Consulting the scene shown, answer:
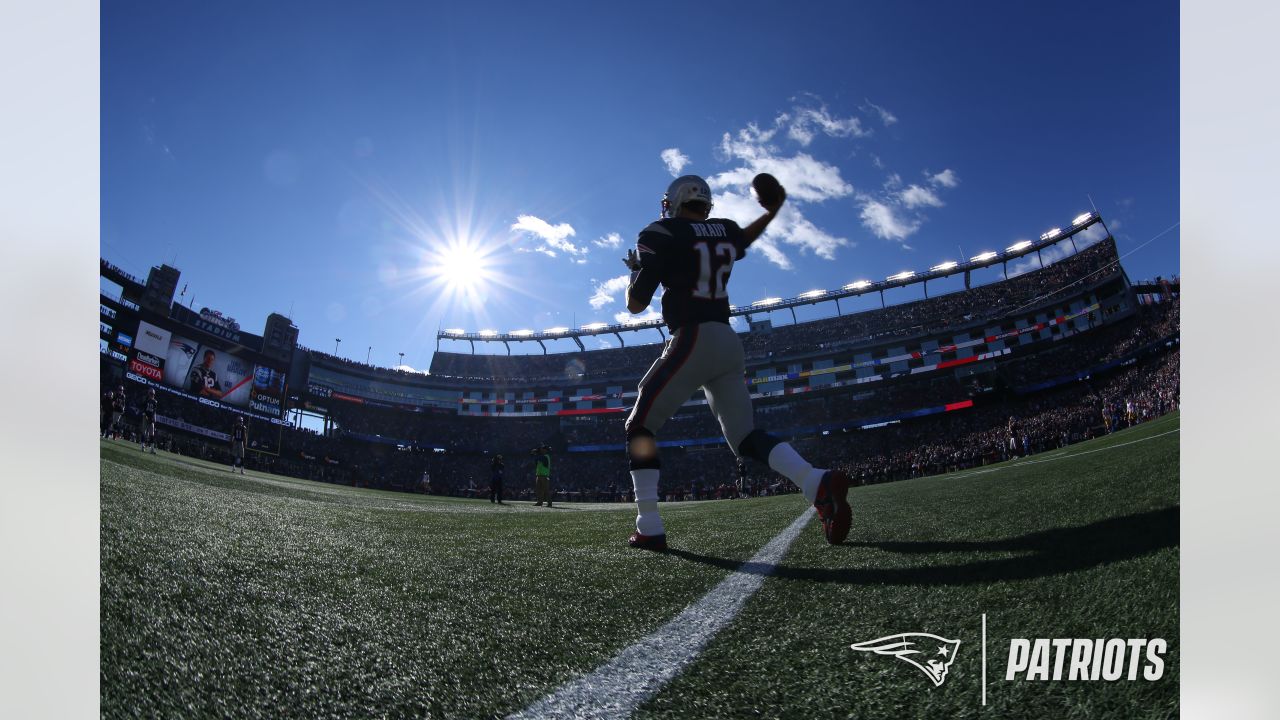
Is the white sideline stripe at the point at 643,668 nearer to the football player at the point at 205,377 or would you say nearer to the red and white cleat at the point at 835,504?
the red and white cleat at the point at 835,504

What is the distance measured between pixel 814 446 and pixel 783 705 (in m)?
24.3

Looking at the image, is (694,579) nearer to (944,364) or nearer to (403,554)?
(403,554)

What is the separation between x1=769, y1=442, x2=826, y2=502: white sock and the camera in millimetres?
1908

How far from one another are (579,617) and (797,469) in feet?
3.74

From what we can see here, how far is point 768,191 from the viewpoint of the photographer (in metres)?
2.50

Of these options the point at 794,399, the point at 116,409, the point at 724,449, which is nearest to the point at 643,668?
the point at 116,409

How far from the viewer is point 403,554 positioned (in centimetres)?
176

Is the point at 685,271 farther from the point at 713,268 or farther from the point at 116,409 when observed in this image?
the point at 116,409

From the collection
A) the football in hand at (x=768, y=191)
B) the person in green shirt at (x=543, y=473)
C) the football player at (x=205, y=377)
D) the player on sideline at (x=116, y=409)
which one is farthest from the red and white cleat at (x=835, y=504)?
the football player at (x=205, y=377)

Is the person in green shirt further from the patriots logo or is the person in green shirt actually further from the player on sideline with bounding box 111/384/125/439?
the patriots logo

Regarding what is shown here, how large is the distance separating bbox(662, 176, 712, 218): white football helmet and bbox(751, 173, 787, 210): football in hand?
0.84ft

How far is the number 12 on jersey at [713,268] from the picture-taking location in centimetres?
218

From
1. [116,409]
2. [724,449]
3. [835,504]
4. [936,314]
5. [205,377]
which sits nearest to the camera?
[835,504]

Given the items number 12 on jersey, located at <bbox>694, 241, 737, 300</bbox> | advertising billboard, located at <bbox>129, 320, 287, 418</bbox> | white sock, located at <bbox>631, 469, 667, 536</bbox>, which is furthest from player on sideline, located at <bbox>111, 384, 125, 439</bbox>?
advertising billboard, located at <bbox>129, 320, 287, 418</bbox>
